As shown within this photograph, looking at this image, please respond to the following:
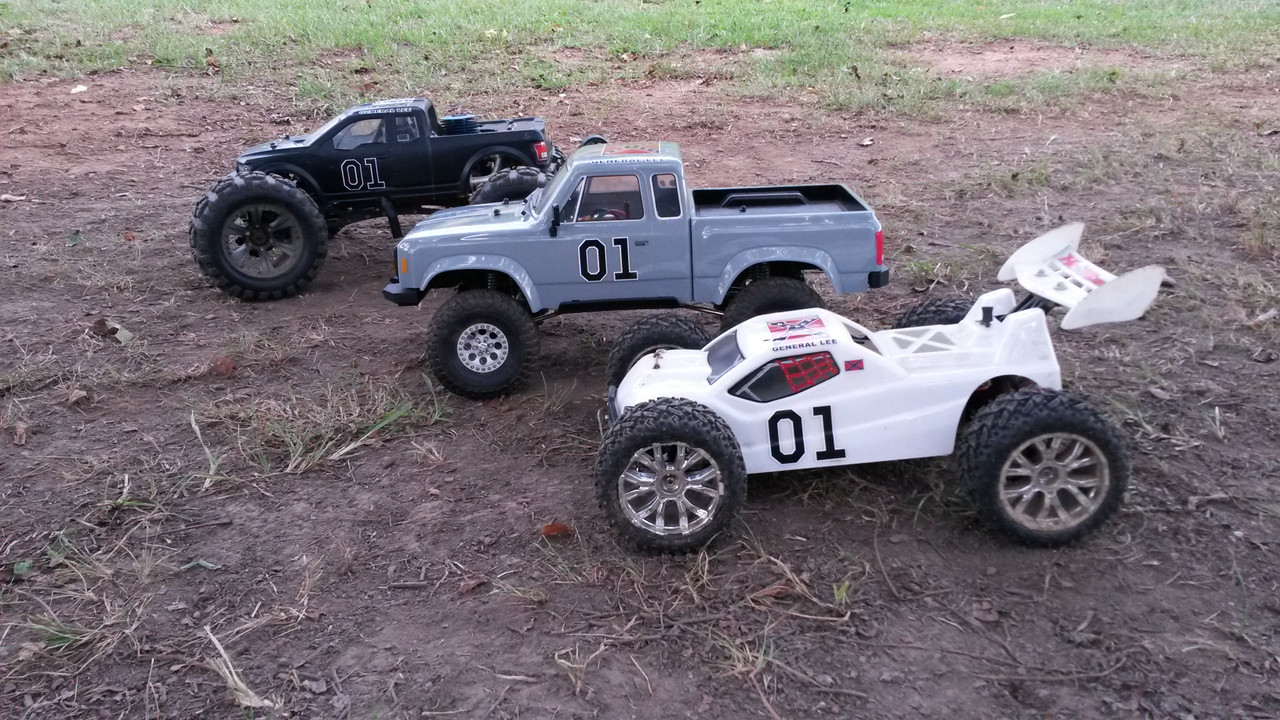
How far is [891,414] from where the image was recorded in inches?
192

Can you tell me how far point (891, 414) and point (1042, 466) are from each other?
68 cm

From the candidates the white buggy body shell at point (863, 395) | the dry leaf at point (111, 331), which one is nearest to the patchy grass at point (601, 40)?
the dry leaf at point (111, 331)

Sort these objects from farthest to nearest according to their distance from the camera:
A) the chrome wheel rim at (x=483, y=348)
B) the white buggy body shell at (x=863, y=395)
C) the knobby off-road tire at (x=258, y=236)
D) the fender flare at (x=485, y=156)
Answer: the fender flare at (x=485, y=156) < the knobby off-road tire at (x=258, y=236) < the chrome wheel rim at (x=483, y=348) < the white buggy body shell at (x=863, y=395)

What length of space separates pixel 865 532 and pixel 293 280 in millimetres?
5079

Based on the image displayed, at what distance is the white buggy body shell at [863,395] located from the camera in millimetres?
4840

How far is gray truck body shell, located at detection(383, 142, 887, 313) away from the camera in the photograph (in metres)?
6.25

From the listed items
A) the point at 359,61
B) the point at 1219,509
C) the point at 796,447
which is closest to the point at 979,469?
the point at 796,447

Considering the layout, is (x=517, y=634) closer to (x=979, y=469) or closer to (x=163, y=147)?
(x=979, y=469)

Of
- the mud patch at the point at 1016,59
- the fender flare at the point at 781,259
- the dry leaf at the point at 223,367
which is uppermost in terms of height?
the mud patch at the point at 1016,59

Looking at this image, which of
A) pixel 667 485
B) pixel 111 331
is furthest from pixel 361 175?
pixel 667 485

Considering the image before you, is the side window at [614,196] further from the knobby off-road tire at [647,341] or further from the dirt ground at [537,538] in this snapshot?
the dirt ground at [537,538]

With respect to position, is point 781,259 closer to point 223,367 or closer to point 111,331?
point 223,367

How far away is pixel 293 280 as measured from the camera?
8.12 meters

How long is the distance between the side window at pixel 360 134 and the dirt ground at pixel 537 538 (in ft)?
3.40
